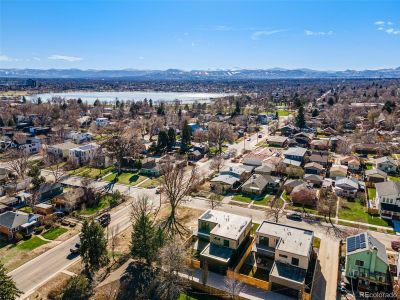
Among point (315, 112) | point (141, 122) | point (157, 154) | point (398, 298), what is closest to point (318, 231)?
point (398, 298)

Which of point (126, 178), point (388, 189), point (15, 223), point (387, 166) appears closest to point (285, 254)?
point (388, 189)

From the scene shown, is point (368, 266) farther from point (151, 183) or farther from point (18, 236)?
point (18, 236)

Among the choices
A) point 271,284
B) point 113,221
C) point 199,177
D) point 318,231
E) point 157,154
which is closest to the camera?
point 271,284

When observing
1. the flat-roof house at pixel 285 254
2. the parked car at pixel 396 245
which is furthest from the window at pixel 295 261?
the parked car at pixel 396 245

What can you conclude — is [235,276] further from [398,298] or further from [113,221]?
[113,221]

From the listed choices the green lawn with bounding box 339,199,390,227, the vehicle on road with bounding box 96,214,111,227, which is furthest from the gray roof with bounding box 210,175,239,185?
the vehicle on road with bounding box 96,214,111,227
